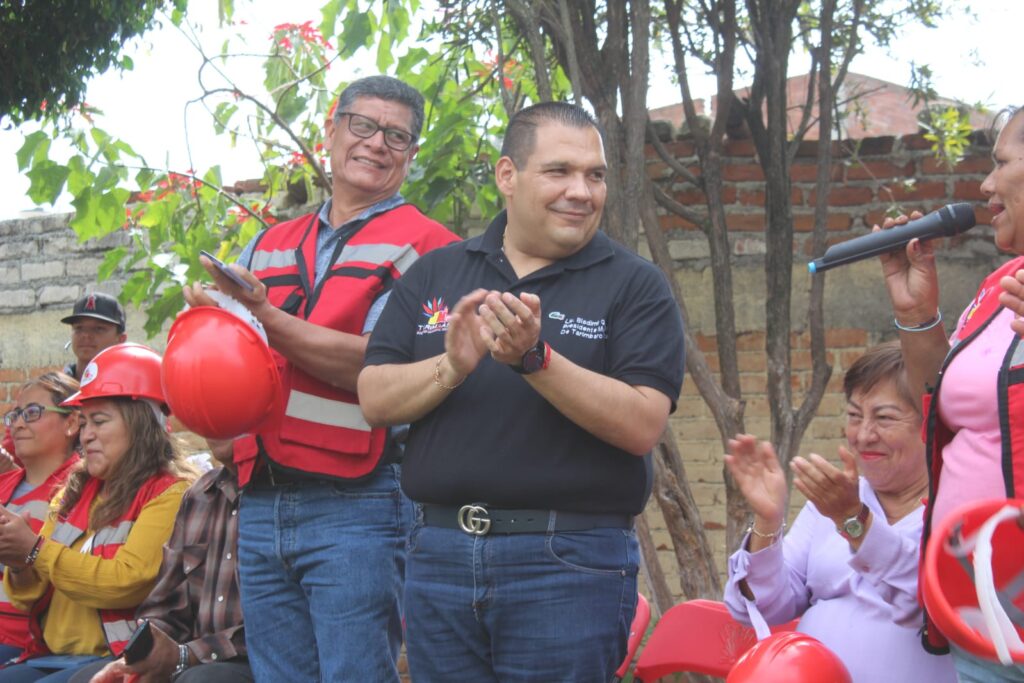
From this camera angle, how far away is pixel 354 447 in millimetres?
3008

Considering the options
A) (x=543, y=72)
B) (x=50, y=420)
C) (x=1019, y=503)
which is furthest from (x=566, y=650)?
(x=50, y=420)

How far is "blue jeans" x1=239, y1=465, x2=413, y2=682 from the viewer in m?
2.97

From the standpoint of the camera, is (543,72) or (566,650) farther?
(543,72)

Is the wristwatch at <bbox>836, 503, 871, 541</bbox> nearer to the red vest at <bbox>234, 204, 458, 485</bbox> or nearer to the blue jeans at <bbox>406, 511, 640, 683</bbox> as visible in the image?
the blue jeans at <bbox>406, 511, 640, 683</bbox>

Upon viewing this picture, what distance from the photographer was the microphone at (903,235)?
2.50 meters

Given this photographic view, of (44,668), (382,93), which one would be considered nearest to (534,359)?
(382,93)

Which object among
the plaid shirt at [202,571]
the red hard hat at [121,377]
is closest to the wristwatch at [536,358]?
the plaid shirt at [202,571]

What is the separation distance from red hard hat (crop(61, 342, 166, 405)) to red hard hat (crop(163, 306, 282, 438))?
113cm

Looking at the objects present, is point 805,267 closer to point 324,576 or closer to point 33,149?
point 324,576

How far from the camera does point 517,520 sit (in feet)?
8.25

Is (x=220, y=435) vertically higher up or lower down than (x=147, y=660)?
higher up

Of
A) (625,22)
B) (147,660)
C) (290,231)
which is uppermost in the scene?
(625,22)

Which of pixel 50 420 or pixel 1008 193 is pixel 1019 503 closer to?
pixel 1008 193

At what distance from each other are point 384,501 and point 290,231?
2.84 ft
